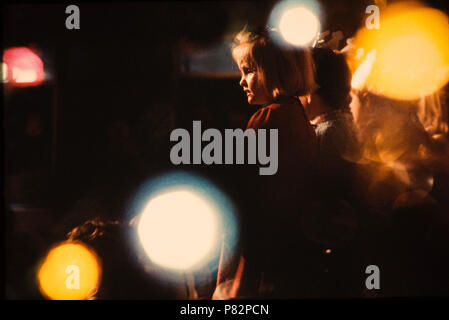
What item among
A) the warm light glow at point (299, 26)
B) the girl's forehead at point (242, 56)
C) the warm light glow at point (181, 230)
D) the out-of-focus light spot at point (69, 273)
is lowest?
the out-of-focus light spot at point (69, 273)

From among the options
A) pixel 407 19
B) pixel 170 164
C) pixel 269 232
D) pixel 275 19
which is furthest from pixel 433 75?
pixel 170 164

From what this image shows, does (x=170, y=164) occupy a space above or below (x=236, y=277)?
above

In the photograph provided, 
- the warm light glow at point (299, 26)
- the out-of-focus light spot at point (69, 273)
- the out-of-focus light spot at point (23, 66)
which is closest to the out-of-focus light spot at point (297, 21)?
the warm light glow at point (299, 26)

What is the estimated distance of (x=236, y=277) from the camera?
1.46 metres

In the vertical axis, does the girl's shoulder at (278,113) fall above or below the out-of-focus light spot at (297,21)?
below

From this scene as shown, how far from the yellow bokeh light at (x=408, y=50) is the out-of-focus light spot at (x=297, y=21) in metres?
0.20

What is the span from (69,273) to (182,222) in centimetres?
55

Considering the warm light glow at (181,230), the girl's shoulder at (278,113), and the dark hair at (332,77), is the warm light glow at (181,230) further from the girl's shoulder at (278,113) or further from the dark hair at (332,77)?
the dark hair at (332,77)

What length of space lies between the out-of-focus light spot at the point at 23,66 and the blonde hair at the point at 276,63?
2.80 feet

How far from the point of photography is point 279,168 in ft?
4.75

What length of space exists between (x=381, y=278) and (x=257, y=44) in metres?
1.13

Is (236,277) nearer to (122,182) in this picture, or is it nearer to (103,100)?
(122,182)

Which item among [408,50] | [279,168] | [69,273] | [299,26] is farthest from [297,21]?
[69,273]

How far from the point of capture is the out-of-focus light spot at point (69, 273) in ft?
4.82
